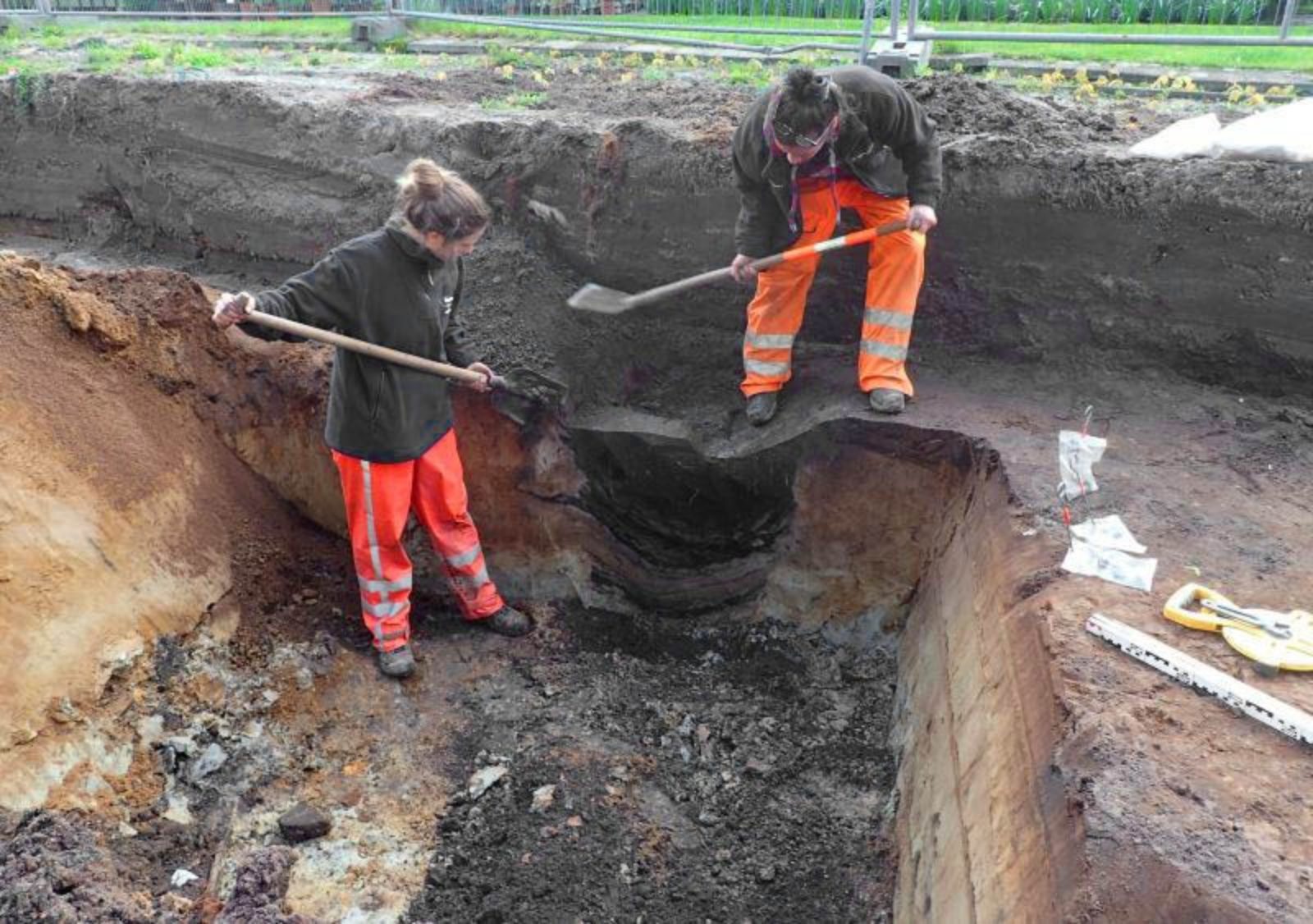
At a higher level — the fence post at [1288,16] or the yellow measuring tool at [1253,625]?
the fence post at [1288,16]

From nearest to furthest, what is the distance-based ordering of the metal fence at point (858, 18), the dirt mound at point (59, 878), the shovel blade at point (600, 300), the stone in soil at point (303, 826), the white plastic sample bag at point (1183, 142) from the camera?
the dirt mound at point (59, 878), the stone in soil at point (303, 826), the white plastic sample bag at point (1183, 142), the shovel blade at point (600, 300), the metal fence at point (858, 18)

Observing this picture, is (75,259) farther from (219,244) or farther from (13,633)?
(13,633)

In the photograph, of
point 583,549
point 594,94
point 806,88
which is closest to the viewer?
point 806,88

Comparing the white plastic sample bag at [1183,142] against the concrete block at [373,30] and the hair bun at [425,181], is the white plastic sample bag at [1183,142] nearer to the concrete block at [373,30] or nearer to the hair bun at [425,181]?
the hair bun at [425,181]

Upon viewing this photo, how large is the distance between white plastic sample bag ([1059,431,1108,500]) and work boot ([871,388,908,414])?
2.27 ft

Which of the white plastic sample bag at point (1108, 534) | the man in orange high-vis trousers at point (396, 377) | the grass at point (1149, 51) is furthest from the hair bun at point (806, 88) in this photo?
the grass at point (1149, 51)

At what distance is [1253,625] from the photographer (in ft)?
9.21

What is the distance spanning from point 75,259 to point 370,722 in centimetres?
388

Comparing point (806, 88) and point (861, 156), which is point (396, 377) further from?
point (861, 156)

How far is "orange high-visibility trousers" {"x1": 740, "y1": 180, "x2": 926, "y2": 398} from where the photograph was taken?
13.7 ft

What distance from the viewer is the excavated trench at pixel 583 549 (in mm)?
3545

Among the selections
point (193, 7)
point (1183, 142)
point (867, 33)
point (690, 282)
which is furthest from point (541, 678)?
point (193, 7)

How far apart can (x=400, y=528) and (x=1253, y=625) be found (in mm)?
3231

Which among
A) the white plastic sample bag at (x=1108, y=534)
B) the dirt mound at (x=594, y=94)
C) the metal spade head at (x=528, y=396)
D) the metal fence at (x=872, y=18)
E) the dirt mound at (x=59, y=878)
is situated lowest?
the dirt mound at (x=59, y=878)
